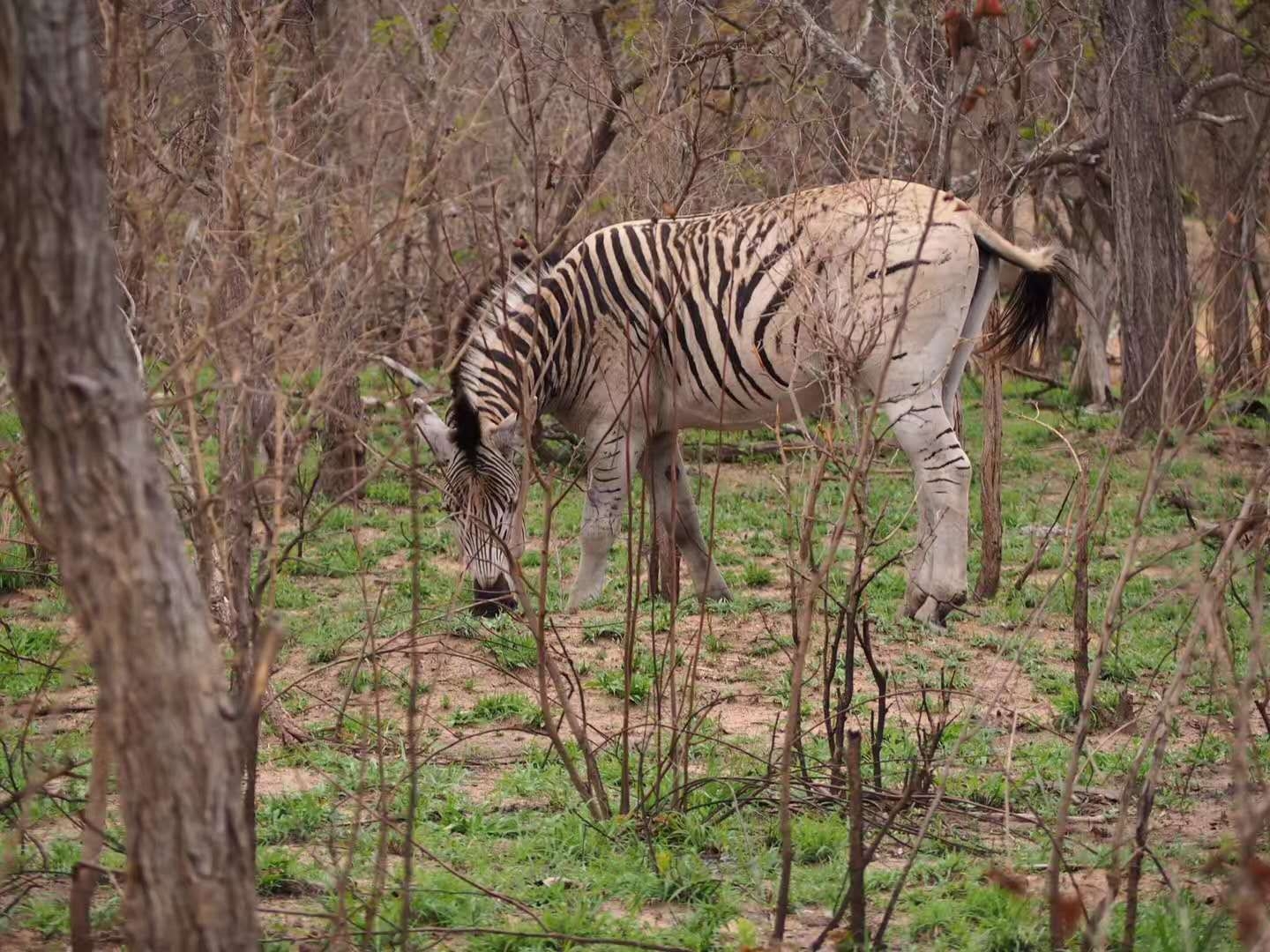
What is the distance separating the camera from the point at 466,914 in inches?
153

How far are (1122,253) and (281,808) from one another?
989cm

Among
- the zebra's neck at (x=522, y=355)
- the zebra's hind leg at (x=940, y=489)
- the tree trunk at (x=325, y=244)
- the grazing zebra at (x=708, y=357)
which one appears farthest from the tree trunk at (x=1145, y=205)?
the tree trunk at (x=325, y=244)

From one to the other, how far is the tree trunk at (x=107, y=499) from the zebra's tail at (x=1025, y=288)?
5918mm

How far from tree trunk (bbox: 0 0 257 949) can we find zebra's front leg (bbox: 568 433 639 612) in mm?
5311

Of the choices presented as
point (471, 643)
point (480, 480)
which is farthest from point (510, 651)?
point (480, 480)

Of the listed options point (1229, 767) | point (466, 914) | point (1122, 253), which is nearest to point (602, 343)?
point (1229, 767)

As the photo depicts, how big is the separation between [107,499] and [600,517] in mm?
5512

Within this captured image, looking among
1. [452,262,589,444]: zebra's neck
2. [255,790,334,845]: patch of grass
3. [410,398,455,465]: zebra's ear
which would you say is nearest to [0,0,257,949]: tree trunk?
[255,790,334,845]: patch of grass

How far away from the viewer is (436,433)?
300 inches

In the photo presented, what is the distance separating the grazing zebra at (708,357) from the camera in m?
7.42

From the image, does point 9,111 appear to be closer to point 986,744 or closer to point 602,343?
point 986,744

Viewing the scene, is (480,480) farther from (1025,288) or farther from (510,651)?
(1025,288)

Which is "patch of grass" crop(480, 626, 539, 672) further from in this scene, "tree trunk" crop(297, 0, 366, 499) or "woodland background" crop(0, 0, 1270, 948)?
"tree trunk" crop(297, 0, 366, 499)

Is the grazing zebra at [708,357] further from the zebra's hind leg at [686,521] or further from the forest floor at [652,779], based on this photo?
the forest floor at [652,779]
